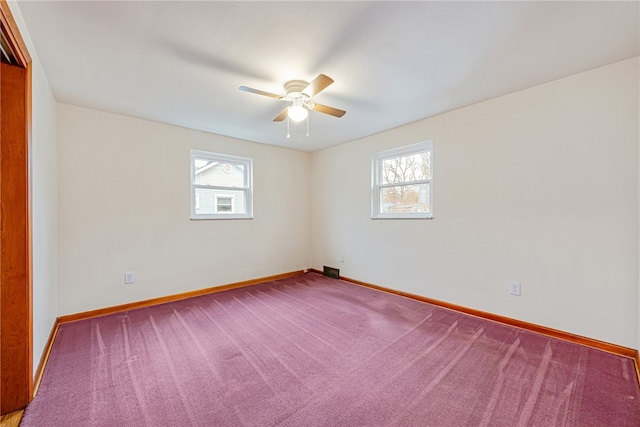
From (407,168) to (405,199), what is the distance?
0.42 meters

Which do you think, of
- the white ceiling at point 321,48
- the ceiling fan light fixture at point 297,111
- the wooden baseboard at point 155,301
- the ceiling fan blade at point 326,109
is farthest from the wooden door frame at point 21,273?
the ceiling fan blade at point 326,109

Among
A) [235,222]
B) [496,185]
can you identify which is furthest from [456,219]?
[235,222]

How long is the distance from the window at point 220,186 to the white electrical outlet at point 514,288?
3.44m

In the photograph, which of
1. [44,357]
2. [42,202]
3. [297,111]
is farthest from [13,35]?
[44,357]

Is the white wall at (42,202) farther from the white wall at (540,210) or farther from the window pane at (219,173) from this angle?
the white wall at (540,210)

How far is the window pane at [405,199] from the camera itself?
344 centimetres

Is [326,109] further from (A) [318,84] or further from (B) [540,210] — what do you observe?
(B) [540,210]

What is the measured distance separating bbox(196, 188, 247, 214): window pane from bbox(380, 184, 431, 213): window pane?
2180mm

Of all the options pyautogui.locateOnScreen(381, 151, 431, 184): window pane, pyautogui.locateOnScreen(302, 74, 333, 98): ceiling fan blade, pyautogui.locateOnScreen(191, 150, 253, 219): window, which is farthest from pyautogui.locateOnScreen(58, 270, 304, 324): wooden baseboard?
pyautogui.locateOnScreen(302, 74, 333, 98): ceiling fan blade

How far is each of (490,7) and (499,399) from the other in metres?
2.28

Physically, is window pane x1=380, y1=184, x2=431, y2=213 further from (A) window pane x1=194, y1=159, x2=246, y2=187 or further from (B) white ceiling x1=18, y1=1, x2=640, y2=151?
(A) window pane x1=194, y1=159, x2=246, y2=187

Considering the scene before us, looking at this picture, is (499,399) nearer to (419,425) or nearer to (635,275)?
(419,425)

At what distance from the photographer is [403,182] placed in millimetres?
3656

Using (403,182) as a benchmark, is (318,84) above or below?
above
